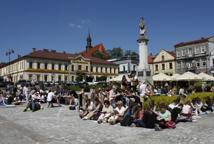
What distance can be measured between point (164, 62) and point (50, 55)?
3166 centimetres

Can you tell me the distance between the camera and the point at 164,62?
74938 millimetres

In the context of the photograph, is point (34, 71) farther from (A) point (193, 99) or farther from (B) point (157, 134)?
(B) point (157, 134)

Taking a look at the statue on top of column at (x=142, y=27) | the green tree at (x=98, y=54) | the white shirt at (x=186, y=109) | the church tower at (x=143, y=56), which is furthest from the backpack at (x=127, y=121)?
the green tree at (x=98, y=54)

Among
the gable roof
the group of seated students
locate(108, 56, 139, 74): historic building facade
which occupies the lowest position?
the group of seated students

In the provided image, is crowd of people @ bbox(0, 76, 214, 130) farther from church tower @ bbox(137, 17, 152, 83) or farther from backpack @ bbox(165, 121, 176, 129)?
church tower @ bbox(137, 17, 152, 83)

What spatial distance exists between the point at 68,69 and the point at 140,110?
72396 millimetres

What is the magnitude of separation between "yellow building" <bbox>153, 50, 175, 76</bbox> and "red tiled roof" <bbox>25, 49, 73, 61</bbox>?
85.1ft

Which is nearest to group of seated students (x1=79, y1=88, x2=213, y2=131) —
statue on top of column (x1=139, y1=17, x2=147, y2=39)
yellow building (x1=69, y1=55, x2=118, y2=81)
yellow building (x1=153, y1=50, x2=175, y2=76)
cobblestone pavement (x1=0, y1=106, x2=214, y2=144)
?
cobblestone pavement (x1=0, y1=106, x2=214, y2=144)

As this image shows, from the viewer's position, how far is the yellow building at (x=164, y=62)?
240 ft

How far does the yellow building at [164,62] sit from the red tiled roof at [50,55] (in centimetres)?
2595

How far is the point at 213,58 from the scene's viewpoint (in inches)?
2493

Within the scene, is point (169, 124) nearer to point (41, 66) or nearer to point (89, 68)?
point (41, 66)

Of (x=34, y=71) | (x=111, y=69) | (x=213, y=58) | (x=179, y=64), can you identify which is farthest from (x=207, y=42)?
(x=34, y=71)

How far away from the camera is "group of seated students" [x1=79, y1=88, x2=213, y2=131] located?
11.5 metres
